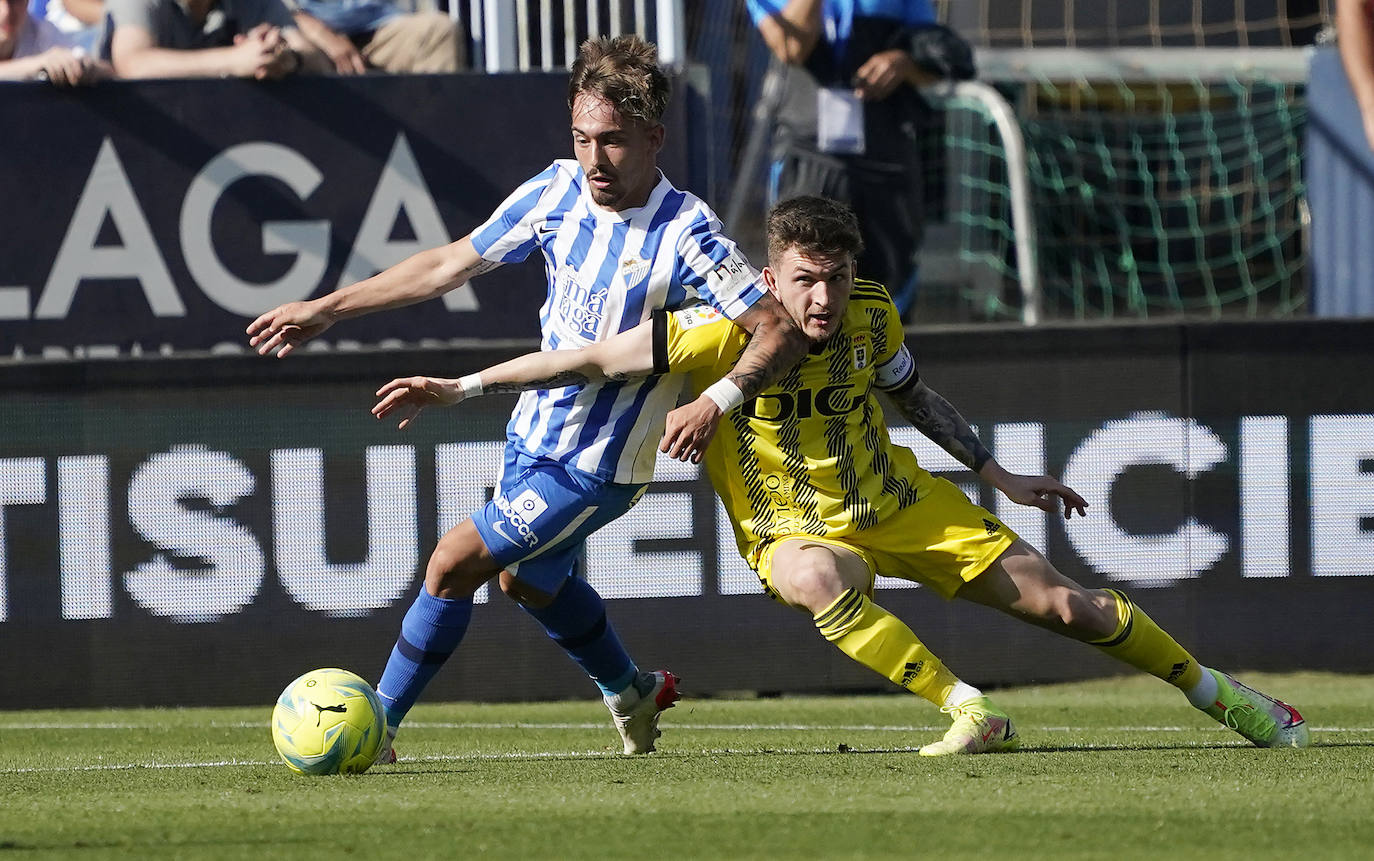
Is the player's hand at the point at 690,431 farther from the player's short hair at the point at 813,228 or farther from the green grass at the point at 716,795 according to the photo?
the green grass at the point at 716,795

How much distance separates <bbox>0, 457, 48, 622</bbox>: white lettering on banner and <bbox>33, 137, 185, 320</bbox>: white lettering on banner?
1.11 meters

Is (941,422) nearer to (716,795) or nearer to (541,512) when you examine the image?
(541,512)

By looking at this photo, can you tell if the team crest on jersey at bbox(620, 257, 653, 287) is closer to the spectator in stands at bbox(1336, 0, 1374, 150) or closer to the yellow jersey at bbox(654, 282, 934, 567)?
the yellow jersey at bbox(654, 282, 934, 567)

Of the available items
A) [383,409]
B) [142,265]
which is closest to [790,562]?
[383,409]

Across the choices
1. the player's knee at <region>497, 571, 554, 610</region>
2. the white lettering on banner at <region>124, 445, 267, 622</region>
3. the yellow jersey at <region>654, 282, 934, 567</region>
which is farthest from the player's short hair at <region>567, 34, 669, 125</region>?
the white lettering on banner at <region>124, 445, 267, 622</region>

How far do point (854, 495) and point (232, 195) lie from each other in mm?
4267

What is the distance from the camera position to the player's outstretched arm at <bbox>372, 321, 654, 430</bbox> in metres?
4.94

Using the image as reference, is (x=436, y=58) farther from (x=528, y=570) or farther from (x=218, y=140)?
(x=528, y=570)

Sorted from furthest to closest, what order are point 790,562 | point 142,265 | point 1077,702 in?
point 142,265
point 1077,702
point 790,562

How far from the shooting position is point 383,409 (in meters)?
4.80

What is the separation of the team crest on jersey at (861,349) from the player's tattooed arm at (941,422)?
232mm

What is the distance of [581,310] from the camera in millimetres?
5328

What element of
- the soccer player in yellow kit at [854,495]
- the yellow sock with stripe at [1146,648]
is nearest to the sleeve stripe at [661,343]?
the soccer player in yellow kit at [854,495]

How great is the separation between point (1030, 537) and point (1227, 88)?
5.65 metres
